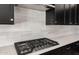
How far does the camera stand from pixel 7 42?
149 cm

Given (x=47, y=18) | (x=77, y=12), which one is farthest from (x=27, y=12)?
(x=77, y=12)

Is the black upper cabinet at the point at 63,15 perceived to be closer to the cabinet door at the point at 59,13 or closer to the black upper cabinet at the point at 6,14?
the cabinet door at the point at 59,13

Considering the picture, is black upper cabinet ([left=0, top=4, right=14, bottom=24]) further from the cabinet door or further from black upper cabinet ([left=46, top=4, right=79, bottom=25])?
the cabinet door

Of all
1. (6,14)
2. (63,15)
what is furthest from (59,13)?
(6,14)

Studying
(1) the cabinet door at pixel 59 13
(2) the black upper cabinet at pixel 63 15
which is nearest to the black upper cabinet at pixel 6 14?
(2) the black upper cabinet at pixel 63 15

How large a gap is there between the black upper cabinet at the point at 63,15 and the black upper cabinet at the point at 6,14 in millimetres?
1121

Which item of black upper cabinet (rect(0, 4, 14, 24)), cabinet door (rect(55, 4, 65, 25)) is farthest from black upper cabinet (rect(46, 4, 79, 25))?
black upper cabinet (rect(0, 4, 14, 24))

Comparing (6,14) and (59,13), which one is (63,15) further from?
(6,14)

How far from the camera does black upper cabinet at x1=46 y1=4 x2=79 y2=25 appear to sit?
2100 mm

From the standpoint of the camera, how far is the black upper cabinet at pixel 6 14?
3.44 ft

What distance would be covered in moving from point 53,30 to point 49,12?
525mm

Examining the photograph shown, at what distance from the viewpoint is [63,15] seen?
222 centimetres

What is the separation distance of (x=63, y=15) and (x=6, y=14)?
154 centimetres

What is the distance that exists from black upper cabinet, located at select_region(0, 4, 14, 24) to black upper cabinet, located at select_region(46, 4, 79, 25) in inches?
44.1
